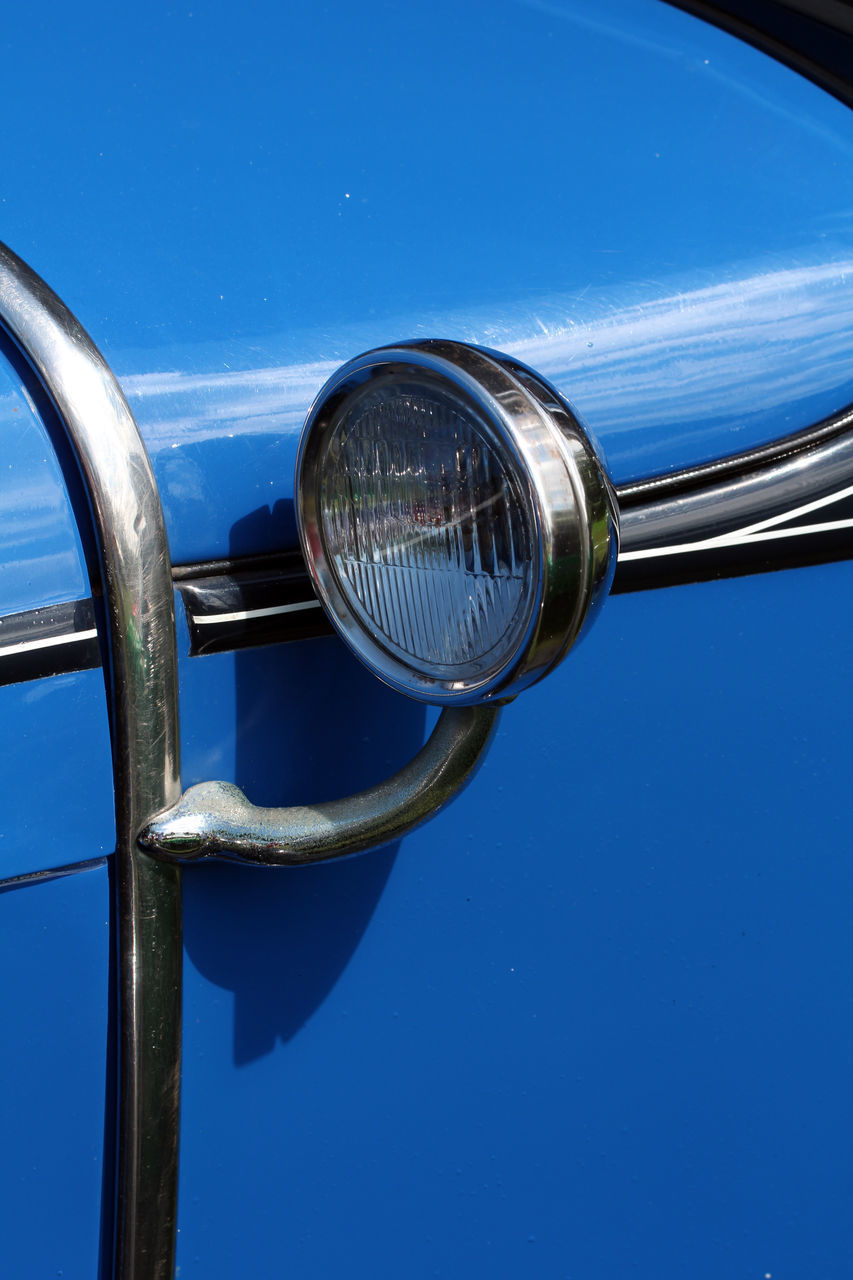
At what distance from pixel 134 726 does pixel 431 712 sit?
0.23 m

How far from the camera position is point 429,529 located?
68 centimetres

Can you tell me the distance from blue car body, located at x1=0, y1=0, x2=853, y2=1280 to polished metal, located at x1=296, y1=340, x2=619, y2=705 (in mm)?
135

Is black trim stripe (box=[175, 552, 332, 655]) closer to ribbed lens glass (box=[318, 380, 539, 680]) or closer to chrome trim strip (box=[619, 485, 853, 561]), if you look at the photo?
ribbed lens glass (box=[318, 380, 539, 680])

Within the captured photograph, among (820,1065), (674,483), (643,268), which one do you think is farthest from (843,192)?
(820,1065)

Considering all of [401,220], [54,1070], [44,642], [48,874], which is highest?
[401,220]

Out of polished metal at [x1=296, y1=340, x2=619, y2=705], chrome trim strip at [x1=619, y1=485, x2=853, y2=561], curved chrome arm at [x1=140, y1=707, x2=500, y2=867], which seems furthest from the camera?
chrome trim strip at [x1=619, y1=485, x2=853, y2=561]

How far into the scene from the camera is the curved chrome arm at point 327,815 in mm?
737

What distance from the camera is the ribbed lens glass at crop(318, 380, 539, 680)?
649 millimetres

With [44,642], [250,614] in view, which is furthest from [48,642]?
[250,614]

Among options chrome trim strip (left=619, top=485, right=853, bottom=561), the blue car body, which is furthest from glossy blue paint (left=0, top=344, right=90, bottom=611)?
chrome trim strip (left=619, top=485, right=853, bottom=561)

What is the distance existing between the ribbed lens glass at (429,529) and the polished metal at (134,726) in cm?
12

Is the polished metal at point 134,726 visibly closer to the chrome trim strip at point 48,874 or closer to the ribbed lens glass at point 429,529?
the chrome trim strip at point 48,874

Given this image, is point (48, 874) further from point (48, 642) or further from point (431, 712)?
point (431, 712)

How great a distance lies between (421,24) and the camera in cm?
107
